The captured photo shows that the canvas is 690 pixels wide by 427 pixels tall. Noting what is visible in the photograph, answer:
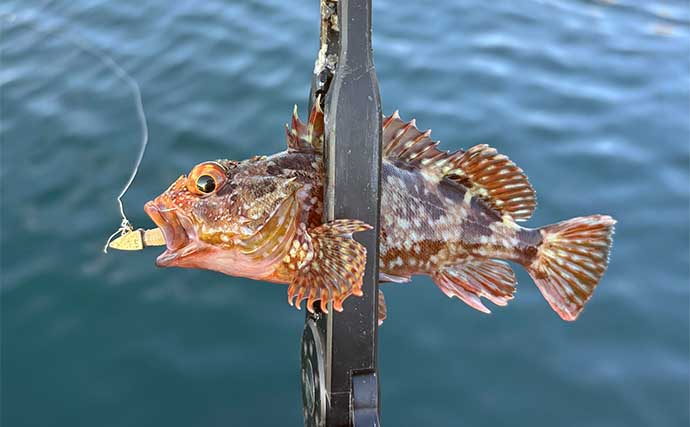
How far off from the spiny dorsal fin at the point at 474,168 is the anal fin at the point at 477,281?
0.75 feet

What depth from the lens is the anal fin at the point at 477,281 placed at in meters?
2.49

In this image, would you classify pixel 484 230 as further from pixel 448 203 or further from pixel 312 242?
pixel 312 242

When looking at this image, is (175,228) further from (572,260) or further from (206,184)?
(572,260)

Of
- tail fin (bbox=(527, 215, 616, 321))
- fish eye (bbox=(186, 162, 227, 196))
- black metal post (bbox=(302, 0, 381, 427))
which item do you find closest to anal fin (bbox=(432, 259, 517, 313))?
tail fin (bbox=(527, 215, 616, 321))

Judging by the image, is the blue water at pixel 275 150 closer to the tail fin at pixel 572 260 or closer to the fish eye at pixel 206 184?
the tail fin at pixel 572 260

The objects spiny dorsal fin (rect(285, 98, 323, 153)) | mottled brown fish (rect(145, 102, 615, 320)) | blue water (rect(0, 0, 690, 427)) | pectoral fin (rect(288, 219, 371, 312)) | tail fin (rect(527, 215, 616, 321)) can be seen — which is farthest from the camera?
blue water (rect(0, 0, 690, 427))

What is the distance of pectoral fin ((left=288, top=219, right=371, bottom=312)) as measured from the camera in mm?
1890

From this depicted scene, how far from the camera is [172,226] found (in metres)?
2.35

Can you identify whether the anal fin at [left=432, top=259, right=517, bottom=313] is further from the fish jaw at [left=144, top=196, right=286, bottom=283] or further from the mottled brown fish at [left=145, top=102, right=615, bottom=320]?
the fish jaw at [left=144, top=196, right=286, bottom=283]

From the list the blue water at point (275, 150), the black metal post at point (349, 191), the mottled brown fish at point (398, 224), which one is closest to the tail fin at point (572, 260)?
the mottled brown fish at point (398, 224)

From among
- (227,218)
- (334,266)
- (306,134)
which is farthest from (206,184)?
(334,266)

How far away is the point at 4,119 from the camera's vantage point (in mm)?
7488

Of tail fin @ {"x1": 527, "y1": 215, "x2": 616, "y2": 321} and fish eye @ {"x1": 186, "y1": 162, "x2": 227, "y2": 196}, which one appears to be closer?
fish eye @ {"x1": 186, "y1": 162, "x2": 227, "y2": 196}

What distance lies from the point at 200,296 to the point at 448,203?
3597 mm
